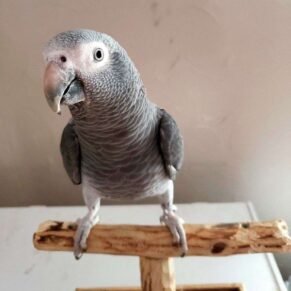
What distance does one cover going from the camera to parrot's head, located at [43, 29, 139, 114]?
1.71 ft

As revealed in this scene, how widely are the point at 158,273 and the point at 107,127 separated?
0.32m

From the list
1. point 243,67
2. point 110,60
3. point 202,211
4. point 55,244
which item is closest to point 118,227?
point 55,244

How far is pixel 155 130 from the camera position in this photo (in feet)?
2.43

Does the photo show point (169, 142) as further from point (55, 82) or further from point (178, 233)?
point (55, 82)

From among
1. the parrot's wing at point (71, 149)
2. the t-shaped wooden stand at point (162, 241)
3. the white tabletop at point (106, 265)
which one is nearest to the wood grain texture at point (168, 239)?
the t-shaped wooden stand at point (162, 241)

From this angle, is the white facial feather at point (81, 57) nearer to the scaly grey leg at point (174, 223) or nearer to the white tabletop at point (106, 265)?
the scaly grey leg at point (174, 223)

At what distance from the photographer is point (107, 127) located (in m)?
0.64

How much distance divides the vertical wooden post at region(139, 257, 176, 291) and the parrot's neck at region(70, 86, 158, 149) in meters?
0.25

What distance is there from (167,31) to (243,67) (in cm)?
23

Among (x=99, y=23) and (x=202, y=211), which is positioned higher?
(x=99, y=23)

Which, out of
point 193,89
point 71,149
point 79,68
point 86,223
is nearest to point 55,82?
point 79,68

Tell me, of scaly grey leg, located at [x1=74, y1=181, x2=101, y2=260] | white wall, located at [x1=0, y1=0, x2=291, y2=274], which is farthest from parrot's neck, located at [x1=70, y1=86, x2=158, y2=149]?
white wall, located at [x1=0, y1=0, x2=291, y2=274]

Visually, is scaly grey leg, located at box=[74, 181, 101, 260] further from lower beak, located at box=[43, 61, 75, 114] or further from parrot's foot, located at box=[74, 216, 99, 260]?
lower beak, located at box=[43, 61, 75, 114]

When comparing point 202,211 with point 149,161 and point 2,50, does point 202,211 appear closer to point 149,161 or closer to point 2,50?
point 149,161
